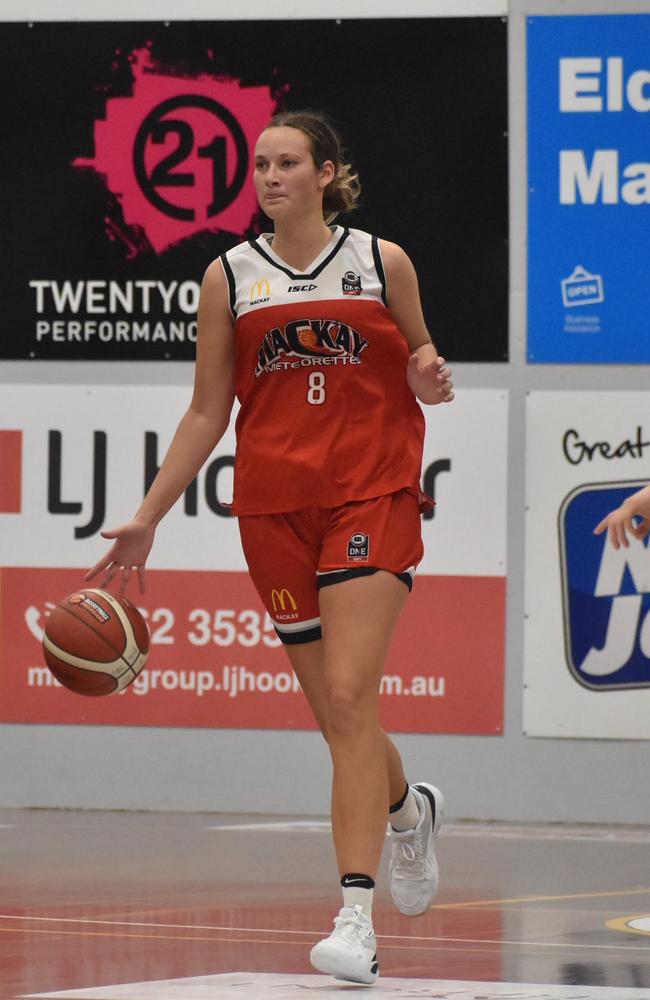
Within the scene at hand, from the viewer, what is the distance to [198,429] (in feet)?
16.4

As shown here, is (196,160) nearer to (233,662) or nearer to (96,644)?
(233,662)

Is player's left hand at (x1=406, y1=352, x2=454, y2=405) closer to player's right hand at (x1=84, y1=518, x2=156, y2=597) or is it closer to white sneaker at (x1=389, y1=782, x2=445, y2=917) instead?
player's right hand at (x1=84, y1=518, x2=156, y2=597)

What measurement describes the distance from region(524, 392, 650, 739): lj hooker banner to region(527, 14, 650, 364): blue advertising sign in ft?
0.99

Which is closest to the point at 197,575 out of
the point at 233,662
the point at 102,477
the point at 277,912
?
the point at 233,662

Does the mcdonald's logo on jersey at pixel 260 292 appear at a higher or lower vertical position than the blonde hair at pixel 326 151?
lower

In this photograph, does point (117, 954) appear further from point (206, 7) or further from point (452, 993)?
point (206, 7)

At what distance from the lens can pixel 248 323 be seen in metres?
4.84

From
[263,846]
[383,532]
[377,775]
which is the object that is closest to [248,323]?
[383,532]

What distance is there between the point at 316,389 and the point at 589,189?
4.42m

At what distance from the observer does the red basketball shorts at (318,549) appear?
4.67 meters

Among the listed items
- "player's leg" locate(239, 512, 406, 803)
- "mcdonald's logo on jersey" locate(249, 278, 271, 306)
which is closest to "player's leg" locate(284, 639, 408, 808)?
"player's leg" locate(239, 512, 406, 803)

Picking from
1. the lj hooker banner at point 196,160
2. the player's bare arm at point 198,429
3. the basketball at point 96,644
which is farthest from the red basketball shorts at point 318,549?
the lj hooker banner at point 196,160

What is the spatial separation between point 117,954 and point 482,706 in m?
4.25

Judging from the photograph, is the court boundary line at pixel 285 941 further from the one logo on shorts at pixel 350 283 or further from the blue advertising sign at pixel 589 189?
the blue advertising sign at pixel 589 189
